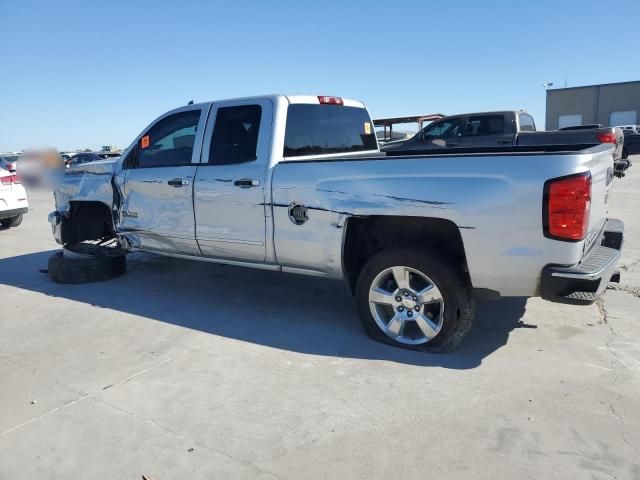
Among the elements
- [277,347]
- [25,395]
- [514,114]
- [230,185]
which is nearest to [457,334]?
[277,347]

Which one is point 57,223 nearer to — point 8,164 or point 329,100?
point 329,100

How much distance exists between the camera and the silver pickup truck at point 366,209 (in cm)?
328

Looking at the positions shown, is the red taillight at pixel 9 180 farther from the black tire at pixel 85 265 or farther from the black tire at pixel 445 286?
the black tire at pixel 445 286

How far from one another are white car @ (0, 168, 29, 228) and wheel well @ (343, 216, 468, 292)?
838cm

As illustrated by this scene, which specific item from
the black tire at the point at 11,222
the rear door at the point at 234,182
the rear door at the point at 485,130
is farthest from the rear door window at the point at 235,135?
the rear door at the point at 485,130

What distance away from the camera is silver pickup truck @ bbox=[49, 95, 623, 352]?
3281 mm

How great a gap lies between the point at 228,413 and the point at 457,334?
5.70 ft

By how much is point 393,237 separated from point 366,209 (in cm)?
40

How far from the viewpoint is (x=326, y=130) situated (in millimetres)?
5141

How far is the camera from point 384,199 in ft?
12.4

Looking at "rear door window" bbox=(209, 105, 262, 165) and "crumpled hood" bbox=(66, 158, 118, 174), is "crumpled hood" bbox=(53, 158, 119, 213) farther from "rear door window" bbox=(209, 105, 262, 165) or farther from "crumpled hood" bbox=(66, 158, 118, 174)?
"rear door window" bbox=(209, 105, 262, 165)

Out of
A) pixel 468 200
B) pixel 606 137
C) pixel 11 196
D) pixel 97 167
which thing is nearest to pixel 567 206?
pixel 468 200

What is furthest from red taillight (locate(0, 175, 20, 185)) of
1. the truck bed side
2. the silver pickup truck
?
the truck bed side

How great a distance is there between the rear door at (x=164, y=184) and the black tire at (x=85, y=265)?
683mm
